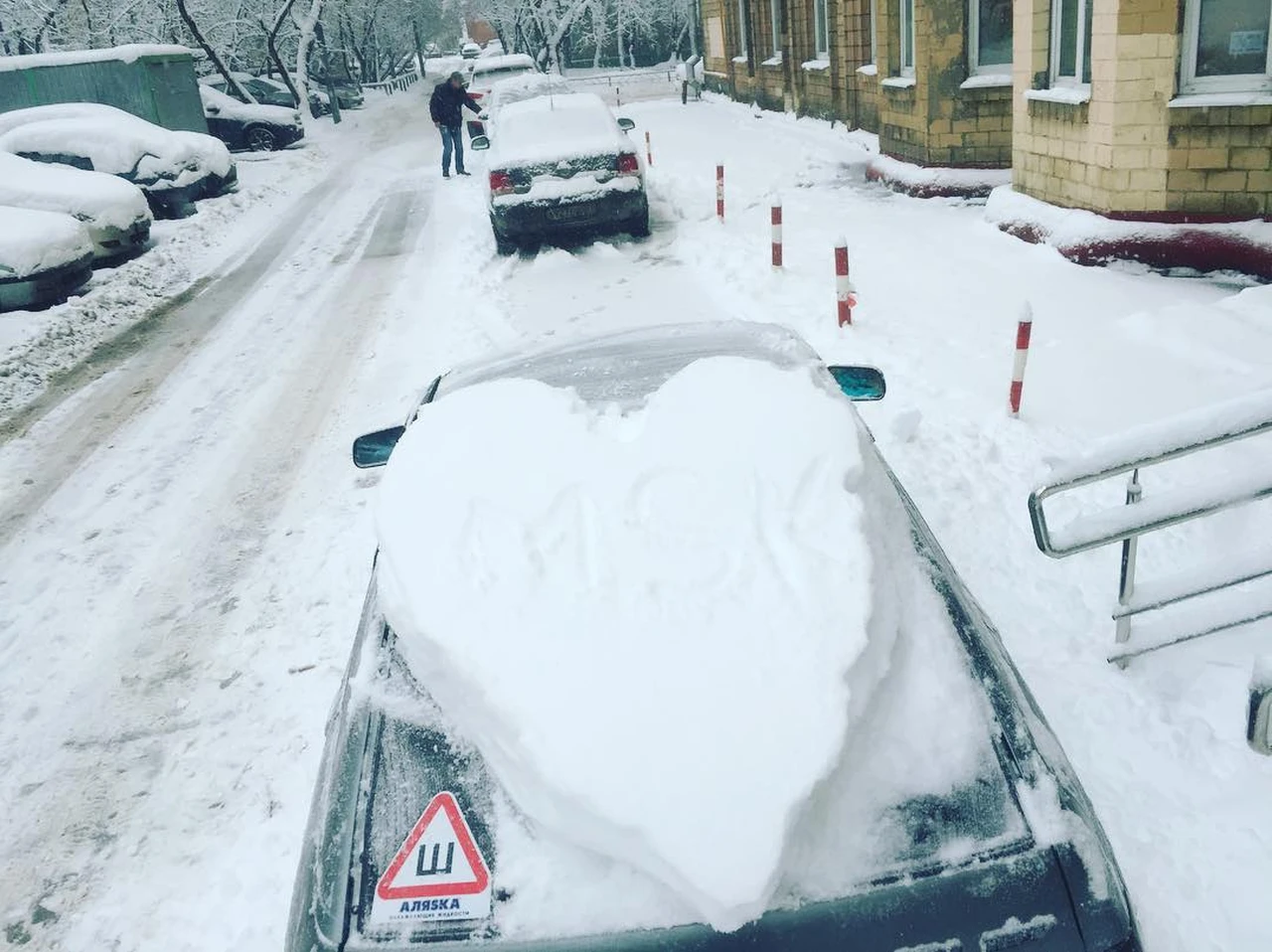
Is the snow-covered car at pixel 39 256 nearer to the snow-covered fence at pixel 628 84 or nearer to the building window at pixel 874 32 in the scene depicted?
the building window at pixel 874 32

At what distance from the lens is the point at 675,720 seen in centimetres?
191

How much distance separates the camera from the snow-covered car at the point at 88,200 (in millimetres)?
12117

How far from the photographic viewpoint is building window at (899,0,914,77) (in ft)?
44.2

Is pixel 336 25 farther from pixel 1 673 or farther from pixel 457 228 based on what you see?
pixel 1 673

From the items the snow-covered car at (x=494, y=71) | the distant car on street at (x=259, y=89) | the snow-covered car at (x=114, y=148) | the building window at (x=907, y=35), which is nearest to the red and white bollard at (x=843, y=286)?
the building window at (x=907, y=35)

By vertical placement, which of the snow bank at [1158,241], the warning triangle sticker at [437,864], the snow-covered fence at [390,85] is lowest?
the snow bank at [1158,241]

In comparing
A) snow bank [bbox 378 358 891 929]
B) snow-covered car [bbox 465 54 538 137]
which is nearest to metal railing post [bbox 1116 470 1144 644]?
snow bank [bbox 378 358 891 929]

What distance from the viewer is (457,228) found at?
555 inches

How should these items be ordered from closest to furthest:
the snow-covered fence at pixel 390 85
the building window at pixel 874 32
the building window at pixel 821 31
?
the building window at pixel 874 32
the building window at pixel 821 31
the snow-covered fence at pixel 390 85

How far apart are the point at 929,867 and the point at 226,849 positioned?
2619 mm

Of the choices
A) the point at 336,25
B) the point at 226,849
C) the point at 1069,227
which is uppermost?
the point at 336,25

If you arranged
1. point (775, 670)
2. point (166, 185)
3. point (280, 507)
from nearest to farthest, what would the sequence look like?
point (775, 670) < point (280, 507) < point (166, 185)

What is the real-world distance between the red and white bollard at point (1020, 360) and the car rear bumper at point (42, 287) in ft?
33.2

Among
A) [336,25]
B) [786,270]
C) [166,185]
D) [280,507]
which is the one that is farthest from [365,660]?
[336,25]
